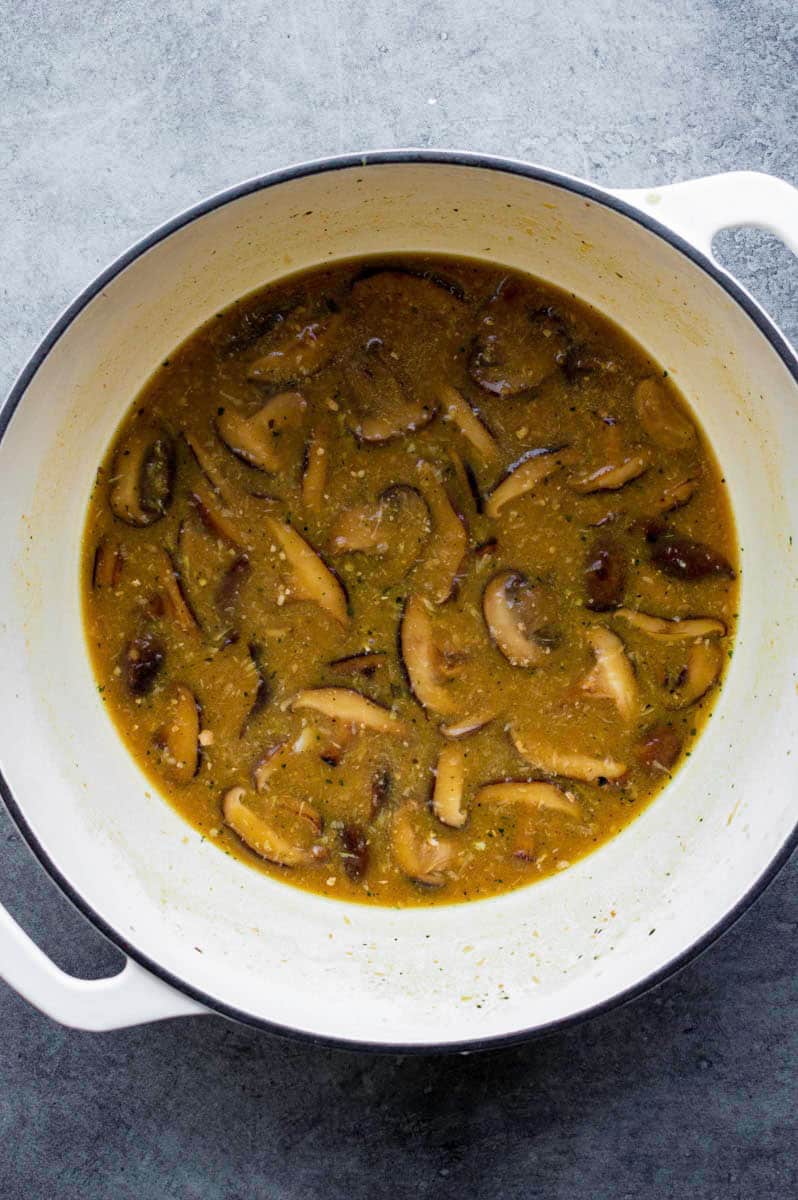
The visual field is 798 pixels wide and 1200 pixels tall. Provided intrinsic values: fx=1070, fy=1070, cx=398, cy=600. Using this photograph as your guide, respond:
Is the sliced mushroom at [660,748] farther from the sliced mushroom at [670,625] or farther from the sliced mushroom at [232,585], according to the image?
the sliced mushroom at [232,585]

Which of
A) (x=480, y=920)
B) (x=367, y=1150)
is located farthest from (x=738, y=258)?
(x=367, y=1150)

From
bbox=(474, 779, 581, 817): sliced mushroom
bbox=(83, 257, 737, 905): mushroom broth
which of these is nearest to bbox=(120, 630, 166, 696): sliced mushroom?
bbox=(83, 257, 737, 905): mushroom broth

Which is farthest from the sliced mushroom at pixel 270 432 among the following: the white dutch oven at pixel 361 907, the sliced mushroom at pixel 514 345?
the sliced mushroom at pixel 514 345

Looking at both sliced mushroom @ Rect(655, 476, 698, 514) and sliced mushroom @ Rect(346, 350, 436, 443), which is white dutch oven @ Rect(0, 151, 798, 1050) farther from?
sliced mushroom @ Rect(346, 350, 436, 443)

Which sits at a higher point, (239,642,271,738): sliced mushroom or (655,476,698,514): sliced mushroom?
(239,642,271,738): sliced mushroom

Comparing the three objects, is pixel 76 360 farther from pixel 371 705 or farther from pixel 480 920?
pixel 480 920

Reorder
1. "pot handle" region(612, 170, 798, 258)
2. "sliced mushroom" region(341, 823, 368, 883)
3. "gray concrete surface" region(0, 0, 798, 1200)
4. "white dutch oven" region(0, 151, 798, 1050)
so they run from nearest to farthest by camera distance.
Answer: "pot handle" region(612, 170, 798, 258)
"white dutch oven" region(0, 151, 798, 1050)
"gray concrete surface" region(0, 0, 798, 1200)
"sliced mushroom" region(341, 823, 368, 883)

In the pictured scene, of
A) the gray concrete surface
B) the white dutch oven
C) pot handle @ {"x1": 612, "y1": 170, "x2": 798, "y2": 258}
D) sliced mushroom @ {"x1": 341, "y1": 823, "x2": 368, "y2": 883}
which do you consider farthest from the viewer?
sliced mushroom @ {"x1": 341, "y1": 823, "x2": 368, "y2": 883}
